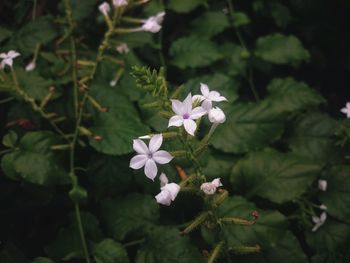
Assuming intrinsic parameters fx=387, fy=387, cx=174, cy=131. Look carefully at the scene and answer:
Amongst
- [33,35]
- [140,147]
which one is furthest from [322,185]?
[33,35]

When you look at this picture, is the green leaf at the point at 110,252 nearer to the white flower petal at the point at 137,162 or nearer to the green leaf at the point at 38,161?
the green leaf at the point at 38,161

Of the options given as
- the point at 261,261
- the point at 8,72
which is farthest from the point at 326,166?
the point at 8,72

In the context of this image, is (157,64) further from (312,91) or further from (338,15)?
(338,15)

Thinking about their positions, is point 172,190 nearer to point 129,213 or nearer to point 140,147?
point 140,147

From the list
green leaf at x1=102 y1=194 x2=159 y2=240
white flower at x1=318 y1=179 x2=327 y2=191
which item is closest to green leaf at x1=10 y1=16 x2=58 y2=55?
green leaf at x1=102 y1=194 x2=159 y2=240

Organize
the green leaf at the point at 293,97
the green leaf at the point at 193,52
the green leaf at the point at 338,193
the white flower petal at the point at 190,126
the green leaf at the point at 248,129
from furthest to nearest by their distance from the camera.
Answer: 1. the green leaf at the point at 193,52
2. the green leaf at the point at 293,97
3. the green leaf at the point at 248,129
4. the green leaf at the point at 338,193
5. the white flower petal at the point at 190,126

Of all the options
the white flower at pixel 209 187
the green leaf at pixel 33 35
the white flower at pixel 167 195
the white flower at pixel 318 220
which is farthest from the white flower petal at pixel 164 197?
the green leaf at pixel 33 35

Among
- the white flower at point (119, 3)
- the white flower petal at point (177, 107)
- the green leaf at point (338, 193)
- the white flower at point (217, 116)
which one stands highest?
the white flower at point (119, 3)

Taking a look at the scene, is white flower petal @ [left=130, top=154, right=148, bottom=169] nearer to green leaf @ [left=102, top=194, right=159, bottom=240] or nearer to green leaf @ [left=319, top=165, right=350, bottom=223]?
green leaf @ [left=102, top=194, right=159, bottom=240]
